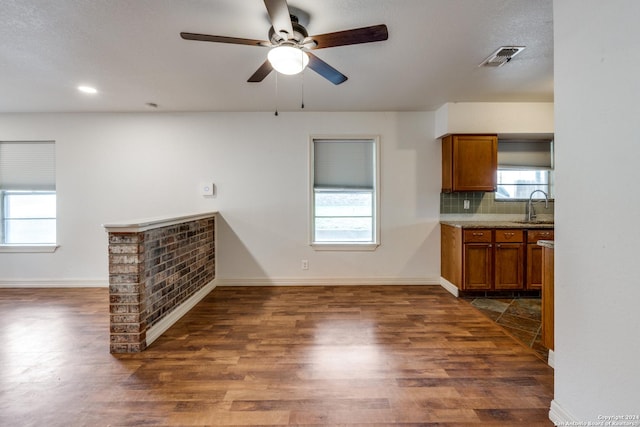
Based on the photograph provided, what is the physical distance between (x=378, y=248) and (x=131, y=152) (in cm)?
384

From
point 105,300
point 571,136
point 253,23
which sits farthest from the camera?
point 105,300

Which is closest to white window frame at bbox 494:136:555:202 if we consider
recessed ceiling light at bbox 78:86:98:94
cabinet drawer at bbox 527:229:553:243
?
cabinet drawer at bbox 527:229:553:243

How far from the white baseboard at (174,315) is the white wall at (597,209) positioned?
288cm

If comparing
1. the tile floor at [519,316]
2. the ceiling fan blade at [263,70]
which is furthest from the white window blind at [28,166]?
the tile floor at [519,316]

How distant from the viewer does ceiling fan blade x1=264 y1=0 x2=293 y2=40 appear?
1464 mm

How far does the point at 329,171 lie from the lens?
409 centimetres

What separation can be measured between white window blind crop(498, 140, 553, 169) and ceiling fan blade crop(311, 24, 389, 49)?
323 centimetres

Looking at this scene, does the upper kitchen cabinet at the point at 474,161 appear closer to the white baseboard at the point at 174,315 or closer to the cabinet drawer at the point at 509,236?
the cabinet drawer at the point at 509,236

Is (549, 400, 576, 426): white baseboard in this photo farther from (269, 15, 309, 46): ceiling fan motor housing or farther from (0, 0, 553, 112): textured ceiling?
(269, 15, 309, 46): ceiling fan motor housing

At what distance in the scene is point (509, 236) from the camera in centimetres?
343

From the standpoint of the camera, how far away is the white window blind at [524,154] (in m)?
4.03

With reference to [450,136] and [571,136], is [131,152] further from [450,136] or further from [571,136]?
[571,136]

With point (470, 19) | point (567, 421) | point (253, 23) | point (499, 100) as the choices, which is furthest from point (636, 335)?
point (499, 100)

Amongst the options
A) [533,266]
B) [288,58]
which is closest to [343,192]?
[288,58]
